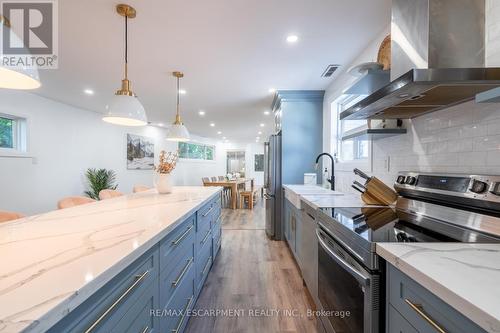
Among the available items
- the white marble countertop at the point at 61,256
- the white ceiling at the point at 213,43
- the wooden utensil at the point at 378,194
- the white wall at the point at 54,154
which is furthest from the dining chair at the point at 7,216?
the white wall at the point at 54,154

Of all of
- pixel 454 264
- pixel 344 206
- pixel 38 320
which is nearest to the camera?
pixel 38 320

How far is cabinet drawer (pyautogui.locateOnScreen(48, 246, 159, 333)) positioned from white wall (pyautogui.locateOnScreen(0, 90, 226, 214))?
4.44 m

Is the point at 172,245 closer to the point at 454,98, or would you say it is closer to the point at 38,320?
the point at 38,320

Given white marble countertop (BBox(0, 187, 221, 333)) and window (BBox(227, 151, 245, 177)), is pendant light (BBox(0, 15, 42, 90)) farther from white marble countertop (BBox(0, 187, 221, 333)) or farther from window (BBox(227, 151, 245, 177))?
window (BBox(227, 151, 245, 177))

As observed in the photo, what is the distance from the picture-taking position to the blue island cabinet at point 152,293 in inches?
26.3

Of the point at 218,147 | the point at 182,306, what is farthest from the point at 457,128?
the point at 218,147

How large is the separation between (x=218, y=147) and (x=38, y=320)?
11.4 m

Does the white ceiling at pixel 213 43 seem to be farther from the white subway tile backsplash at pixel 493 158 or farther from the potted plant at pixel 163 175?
the white subway tile backsplash at pixel 493 158

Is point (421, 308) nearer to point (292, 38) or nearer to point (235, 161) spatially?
point (292, 38)

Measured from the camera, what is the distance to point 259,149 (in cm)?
1241

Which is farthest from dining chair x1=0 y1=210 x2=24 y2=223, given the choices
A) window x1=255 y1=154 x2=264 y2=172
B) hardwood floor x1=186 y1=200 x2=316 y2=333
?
window x1=255 y1=154 x2=264 y2=172

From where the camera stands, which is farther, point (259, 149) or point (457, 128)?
point (259, 149)

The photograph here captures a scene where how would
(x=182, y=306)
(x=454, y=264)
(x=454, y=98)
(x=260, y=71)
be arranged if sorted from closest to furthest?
(x=454, y=264) < (x=454, y=98) < (x=182, y=306) < (x=260, y=71)

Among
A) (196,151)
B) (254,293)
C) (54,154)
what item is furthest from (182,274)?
(196,151)
